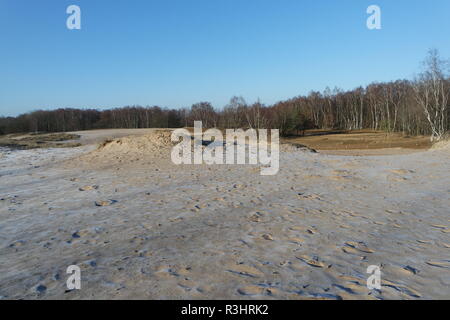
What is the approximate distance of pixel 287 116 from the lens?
60062 millimetres

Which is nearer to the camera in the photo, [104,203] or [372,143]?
[104,203]

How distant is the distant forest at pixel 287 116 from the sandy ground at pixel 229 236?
4662cm

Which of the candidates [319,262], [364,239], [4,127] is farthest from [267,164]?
[4,127]

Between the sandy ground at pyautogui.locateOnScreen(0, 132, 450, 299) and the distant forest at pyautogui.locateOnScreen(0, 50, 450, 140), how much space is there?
46.6 m

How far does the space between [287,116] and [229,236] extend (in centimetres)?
5699

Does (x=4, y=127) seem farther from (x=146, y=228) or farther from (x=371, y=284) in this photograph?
(x=371, y=284)

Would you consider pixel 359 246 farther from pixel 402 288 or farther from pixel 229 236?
pixel 229 236

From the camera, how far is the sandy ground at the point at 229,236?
3688 millimetres

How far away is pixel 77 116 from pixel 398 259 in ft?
280

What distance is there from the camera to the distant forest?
58.3 metres
